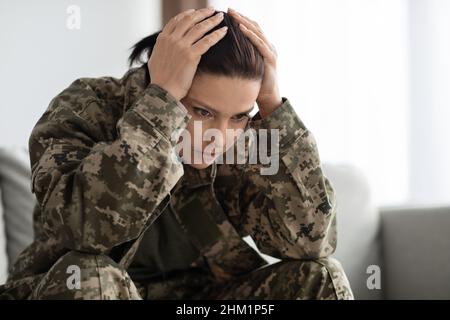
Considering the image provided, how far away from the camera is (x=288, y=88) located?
2039 millimetres

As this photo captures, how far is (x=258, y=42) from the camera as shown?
1002 mm

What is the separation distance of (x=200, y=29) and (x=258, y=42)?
0.34 ft

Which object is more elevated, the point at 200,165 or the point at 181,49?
the point at 181,49

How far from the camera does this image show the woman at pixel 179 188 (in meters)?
0.87

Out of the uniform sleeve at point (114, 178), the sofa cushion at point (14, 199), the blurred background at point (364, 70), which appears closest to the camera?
the uniform sleeve at point (114, 178)

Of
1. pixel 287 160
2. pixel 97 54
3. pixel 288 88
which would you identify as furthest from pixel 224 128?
pixel 288 88

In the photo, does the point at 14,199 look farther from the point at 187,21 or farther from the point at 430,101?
the point at 430,101

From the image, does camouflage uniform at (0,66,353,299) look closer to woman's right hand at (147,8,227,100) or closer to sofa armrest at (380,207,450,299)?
woman's right hand at (147,8,227,100)

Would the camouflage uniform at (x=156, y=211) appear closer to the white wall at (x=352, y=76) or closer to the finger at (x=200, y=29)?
the finger at (x=200, y=29)

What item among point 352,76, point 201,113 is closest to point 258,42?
point 201,113

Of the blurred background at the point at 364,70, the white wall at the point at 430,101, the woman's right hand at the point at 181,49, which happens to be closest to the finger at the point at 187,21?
the woman's right hand at the point at 181,49

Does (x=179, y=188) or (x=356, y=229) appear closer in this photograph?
(x=179, y=188)

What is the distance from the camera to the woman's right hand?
3.06ft
